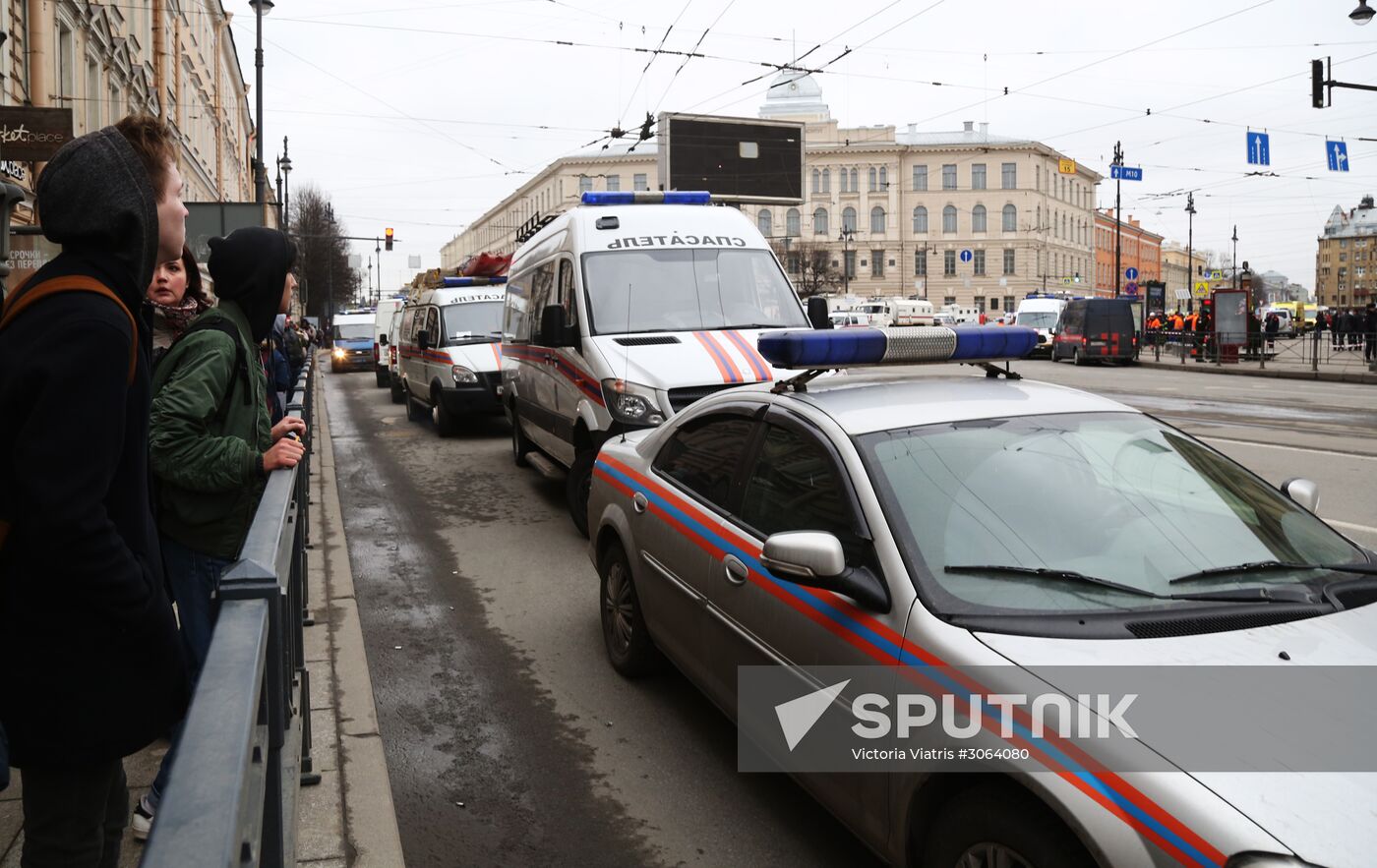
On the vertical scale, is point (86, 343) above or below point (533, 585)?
above

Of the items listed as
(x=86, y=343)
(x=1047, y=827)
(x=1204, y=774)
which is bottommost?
(x=1047, y=827)

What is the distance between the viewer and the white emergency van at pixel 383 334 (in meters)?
29.4

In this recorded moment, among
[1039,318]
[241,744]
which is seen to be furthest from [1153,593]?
[1039,318]

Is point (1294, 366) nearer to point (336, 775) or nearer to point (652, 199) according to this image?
point (652, 199)

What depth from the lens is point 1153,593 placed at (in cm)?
314

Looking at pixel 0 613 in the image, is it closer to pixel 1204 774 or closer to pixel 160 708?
pixel 160 708

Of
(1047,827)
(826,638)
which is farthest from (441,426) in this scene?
(1047,827)

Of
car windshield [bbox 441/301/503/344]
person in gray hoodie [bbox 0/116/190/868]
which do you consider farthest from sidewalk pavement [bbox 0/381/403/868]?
car windshield [bbox 441/301/503/344]

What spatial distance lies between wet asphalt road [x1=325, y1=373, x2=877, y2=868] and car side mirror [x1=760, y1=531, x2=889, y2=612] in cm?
104

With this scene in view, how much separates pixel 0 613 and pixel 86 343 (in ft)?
1.75

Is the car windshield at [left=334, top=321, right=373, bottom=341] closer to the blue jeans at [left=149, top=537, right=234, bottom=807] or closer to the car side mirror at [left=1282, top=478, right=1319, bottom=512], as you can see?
the blue jeans at [left=149, top=537, right=234, bottom=807]

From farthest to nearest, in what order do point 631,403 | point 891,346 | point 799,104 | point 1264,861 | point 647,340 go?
point 799,104 → point 647,340 → point 631,403 → point 891,346 → point 1264,861

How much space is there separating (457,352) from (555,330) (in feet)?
23.1

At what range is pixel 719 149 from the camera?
3456 centimetres
